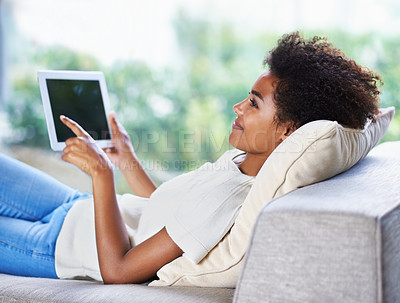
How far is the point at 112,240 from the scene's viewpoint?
1.22 metres

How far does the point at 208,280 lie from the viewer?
1117mm

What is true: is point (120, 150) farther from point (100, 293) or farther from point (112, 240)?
point (100, 293)

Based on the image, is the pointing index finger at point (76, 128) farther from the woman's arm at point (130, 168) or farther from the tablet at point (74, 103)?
the woman's arm at point (130, 168)

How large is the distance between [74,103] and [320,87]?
0.79 meters

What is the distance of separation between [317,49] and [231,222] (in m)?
0.56

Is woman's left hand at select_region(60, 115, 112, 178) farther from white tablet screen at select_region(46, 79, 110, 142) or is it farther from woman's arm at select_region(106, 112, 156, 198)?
woman's arm at select_region(106, 112, 156, 198)

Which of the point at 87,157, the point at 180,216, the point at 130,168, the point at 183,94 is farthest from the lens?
the point at 183,94

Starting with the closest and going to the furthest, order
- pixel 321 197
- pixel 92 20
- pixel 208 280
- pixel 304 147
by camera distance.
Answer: pixel 321 197 → pixel 304 147 → pixel 208 280 → pixel 92 20

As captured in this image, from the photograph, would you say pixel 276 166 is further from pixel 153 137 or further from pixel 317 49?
pixel 153 137

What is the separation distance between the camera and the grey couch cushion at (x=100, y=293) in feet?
3.28

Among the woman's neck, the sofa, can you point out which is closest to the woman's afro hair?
the woman's neck

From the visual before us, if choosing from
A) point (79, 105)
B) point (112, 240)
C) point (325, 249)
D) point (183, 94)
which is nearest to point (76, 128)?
point (79, 105)

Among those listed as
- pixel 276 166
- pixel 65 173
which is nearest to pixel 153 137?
pixel 65 173

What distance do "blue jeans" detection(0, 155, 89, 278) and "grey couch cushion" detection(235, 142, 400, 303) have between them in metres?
0.80
